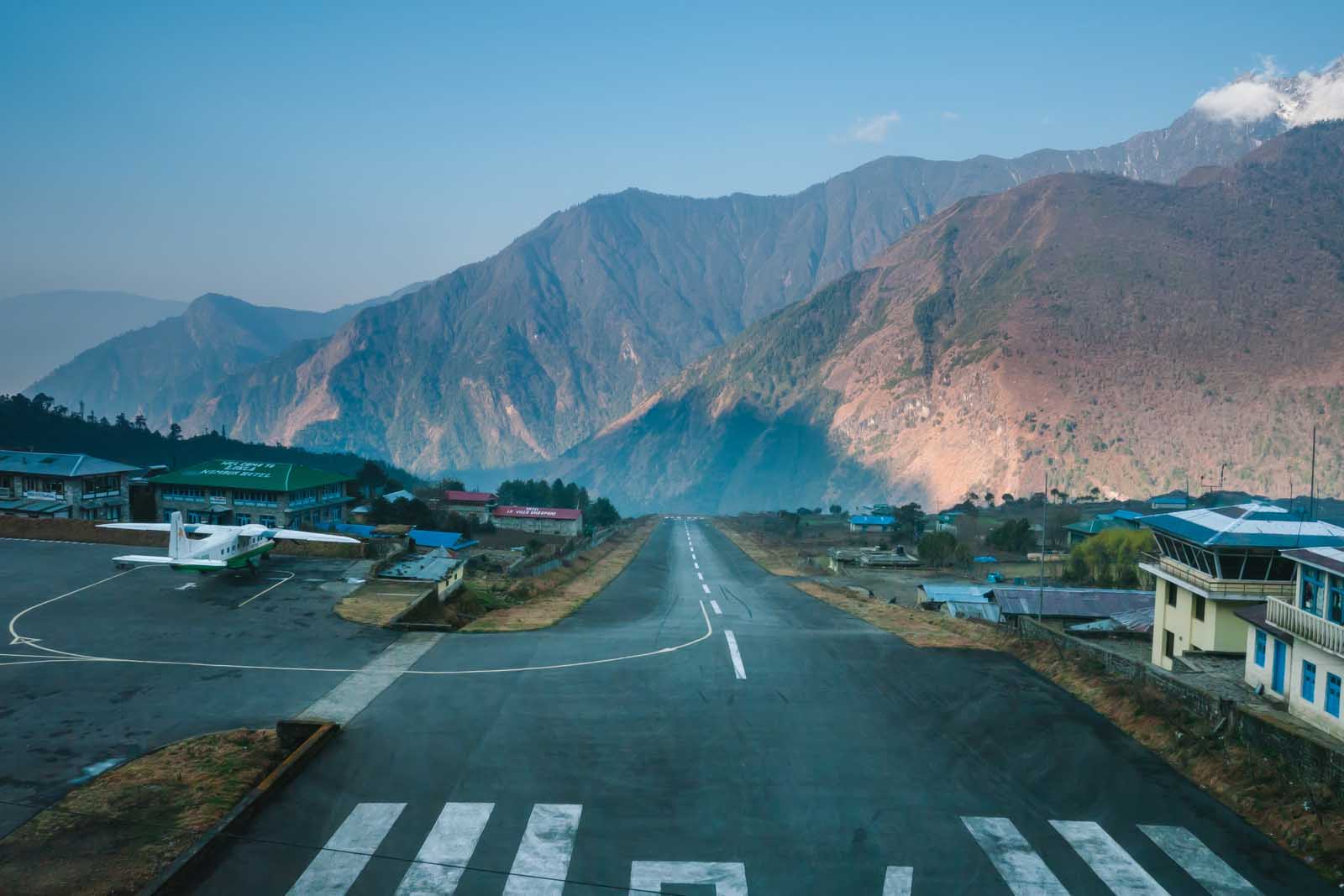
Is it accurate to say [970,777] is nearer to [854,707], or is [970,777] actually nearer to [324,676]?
[854,707]

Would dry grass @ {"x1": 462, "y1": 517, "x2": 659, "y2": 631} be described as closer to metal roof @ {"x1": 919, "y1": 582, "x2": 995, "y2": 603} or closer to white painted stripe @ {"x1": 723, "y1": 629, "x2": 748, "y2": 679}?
white painted stripe @ {"x1": 723, "y1": 629, "x2": 748, "y2": 679}

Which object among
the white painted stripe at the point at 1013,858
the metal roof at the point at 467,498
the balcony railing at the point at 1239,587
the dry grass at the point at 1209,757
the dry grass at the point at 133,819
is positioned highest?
the balcony railing at the point at 1239,587

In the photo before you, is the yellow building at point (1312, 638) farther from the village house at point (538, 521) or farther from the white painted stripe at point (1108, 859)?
the village house at point (538, 521)

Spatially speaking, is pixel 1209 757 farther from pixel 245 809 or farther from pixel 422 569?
pixel 422 569

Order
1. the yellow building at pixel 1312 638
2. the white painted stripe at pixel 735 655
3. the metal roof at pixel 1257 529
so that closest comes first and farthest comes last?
the yellow building at pixel 1312 638, the white painted stripe at pixel 735 655, the metal roof at pixel 1257 529

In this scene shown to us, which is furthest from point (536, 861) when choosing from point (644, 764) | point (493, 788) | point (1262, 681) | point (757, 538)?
point (757, 538)

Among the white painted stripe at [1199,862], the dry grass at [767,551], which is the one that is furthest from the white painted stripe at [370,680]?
the dry grass at [767,551]
